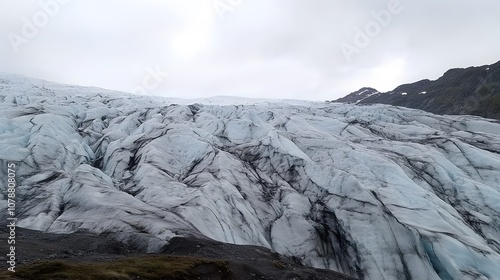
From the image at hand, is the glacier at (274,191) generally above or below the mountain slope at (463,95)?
below

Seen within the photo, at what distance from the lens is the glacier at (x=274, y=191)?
2684 cm

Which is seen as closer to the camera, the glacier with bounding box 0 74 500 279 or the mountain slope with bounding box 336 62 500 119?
the glacier with bounding box 0 74 500 279

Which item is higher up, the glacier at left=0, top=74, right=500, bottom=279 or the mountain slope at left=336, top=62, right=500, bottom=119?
the mountain slope at left=336, top=62, right=500, bottom=119

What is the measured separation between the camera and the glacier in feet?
88.1

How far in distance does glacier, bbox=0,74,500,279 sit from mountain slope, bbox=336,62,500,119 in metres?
82.2

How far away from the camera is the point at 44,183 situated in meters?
31.4

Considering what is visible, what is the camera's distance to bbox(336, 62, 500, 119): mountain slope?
122 metres

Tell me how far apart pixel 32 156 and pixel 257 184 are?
23.6 m

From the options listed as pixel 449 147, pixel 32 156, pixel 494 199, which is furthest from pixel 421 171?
pixel 32 156

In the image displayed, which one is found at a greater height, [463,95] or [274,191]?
[463,95]

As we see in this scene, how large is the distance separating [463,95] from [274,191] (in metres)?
135

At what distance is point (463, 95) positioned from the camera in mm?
140500

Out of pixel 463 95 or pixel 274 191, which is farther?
pixel 463 95

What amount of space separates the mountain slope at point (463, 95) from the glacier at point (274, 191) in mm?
82159
